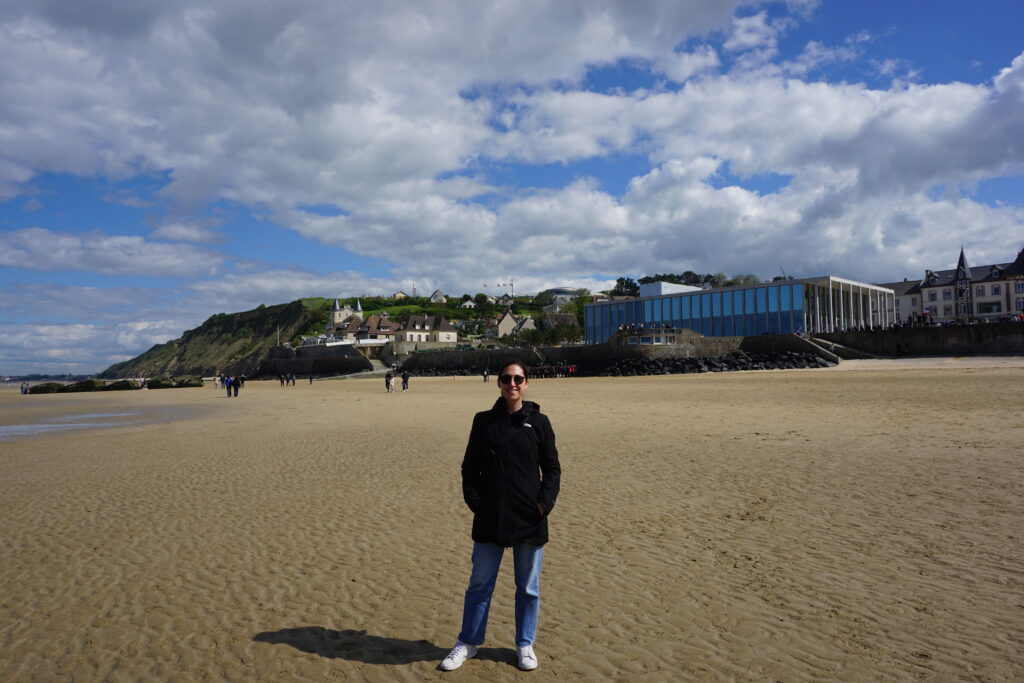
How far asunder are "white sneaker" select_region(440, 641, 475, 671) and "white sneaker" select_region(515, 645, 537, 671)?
387mm

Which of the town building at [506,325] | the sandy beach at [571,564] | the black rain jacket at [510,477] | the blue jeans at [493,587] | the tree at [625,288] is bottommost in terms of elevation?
the sandy beach at [571,564]

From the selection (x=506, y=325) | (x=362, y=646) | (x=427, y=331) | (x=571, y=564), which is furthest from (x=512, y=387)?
(x=506, y=325)

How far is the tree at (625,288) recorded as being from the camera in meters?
171

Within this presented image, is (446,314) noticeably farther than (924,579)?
Yes

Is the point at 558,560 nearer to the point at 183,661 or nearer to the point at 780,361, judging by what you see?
the point at 183,661

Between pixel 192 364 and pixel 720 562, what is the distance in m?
188

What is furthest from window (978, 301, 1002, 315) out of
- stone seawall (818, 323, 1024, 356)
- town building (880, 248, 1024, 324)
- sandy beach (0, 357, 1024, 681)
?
sandy beach (0, 357, 1024, 681)

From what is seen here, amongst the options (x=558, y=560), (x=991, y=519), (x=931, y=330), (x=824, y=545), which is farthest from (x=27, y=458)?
(x=931, y=330)

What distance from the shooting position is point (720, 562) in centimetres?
625

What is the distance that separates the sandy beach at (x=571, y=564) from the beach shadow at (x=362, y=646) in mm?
21

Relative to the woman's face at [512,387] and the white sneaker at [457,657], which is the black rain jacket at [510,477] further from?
the white sneaker at [457,657]

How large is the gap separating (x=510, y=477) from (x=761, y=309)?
212 ft

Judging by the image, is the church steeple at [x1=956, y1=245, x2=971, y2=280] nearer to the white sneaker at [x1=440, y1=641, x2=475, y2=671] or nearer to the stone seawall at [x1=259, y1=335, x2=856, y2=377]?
the stone seawall at [x1=259, y1=335, x2=856, y2=377]

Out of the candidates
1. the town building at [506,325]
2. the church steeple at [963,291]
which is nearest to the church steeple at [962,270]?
the church steeple at [963,291]
